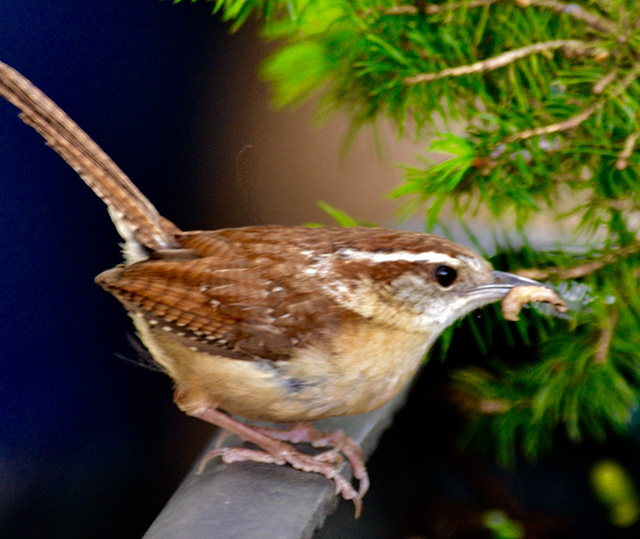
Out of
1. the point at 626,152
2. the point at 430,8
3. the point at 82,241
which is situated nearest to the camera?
the point at 626,152

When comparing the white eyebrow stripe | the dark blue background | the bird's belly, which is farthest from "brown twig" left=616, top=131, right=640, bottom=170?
the dark blue background

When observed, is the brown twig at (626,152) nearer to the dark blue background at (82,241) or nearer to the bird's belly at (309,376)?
the bird's belly at (309,376)

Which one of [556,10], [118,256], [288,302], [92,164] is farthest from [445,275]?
[118,256]

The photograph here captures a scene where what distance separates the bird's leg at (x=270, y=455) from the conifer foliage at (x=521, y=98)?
1.49 ft

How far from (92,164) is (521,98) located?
0.73m

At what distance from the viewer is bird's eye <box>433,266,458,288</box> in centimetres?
114

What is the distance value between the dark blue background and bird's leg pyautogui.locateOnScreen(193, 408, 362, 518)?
0.29 m

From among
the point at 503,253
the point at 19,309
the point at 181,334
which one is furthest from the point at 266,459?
the point at 503,253

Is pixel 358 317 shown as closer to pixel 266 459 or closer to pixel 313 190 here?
pixel 266 459

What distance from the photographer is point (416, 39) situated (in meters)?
1.13

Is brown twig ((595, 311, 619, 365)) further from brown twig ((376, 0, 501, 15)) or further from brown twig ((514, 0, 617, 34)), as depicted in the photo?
brown twig ((376, 0, 501, 15))

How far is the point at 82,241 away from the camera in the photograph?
1.42 meters

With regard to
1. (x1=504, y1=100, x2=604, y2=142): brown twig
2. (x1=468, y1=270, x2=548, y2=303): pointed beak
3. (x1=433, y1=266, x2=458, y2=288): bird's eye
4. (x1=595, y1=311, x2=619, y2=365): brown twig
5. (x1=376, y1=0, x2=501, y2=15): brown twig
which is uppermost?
(x1=376, y1=0, x2=501, y2=15): brown twig

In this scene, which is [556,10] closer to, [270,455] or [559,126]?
[559,126]
